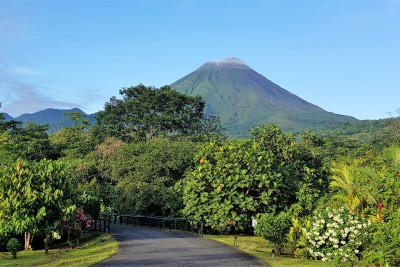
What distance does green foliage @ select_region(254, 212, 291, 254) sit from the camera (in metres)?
12.7

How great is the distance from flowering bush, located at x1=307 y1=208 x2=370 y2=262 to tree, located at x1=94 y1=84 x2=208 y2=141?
1611 inches

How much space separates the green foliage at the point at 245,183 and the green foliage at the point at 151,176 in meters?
3.23

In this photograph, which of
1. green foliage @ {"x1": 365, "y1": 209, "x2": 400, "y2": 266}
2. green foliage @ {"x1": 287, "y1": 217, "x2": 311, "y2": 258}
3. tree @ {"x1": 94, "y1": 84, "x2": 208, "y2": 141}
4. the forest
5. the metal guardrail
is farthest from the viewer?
tree @ {"x1": 94, "y1": 84, "x2": 208, "y2": 141}

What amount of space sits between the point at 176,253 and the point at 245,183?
20.3 ft

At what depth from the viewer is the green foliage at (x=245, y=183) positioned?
17.7 m

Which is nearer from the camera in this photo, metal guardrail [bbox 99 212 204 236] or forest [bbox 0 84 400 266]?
forest [bbox 0 84 400 266]

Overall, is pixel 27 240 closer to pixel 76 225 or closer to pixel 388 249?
pixel 76 225

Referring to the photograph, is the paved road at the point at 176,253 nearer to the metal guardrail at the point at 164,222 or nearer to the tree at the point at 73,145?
the metal guardrail at the point at 164,222

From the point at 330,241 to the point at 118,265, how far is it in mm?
5537

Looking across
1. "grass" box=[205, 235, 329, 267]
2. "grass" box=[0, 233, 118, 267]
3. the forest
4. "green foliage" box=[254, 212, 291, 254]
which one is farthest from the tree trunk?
"green foliage" box=[254, 212, 291, 254]

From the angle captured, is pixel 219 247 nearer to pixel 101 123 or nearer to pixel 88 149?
pixel 88 149

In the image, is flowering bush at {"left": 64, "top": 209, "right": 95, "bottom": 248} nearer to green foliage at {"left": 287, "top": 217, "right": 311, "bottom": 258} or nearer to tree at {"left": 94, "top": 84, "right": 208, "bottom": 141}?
green foliage at {"left": 287, "top": 217, "right": 311, "bottom": 258}

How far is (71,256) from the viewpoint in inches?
519

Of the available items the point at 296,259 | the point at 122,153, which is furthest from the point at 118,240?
the point at 122,153
